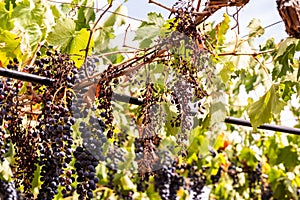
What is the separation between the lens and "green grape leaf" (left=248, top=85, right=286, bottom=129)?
6.87ft

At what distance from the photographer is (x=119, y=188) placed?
15.4 feet

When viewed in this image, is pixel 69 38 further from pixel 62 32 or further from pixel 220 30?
pixel 220 30

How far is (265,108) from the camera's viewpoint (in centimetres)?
211

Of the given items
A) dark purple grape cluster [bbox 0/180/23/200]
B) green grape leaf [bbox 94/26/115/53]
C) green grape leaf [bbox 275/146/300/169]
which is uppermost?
green grape leaf [bbox 94/26/115/53]

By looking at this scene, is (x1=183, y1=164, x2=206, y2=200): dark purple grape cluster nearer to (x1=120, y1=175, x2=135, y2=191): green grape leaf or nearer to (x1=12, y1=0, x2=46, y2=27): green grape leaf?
(x1=120, y1=175, x2=135, y2=191): green grape leaf

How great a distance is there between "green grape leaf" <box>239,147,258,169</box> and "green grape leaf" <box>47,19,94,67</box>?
3810 millimetres

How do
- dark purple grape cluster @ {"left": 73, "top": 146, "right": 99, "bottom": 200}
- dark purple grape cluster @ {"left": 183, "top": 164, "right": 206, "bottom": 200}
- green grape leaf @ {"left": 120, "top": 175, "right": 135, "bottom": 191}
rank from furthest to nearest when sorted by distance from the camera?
dark purple grape cluster @ {"left": 183, "top": 164, "right": 206, "bottom": 200}
green grape leaf @ {"left": 120, "top": 175, "right": 135, "bottom": 191}
dark purple grape cluster @ {"left": 73, "top": 146, "right": 99, "bottom": 200}

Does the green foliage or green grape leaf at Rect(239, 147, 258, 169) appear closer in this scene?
the green foliage

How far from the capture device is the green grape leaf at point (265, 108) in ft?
6.87

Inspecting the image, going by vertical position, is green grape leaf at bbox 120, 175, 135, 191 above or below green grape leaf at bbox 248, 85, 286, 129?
below

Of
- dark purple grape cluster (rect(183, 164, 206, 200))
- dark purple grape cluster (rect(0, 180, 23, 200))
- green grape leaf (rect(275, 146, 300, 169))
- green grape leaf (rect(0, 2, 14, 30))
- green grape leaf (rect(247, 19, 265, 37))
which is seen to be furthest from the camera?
dark purple grape cluster (rect(183, 164, 206, 200))

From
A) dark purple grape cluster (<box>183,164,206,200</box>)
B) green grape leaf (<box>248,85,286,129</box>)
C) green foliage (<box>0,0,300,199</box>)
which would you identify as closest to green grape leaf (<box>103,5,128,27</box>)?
green foliage (<box>0,0,300,199</box>)

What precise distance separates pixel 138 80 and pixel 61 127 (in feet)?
0.88

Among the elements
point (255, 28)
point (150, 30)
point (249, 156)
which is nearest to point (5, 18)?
point (150, 30)
